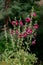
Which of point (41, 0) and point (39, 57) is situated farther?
point (41, 0)

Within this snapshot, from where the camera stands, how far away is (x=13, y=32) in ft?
23.4

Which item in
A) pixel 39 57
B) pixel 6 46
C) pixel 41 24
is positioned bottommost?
pixel 39 57

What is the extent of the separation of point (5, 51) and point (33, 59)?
0.66 meters

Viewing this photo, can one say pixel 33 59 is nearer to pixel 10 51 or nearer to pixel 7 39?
pixel 10 51

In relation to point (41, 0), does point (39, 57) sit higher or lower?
lower

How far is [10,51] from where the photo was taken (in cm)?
707

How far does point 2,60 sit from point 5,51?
21 centimetres

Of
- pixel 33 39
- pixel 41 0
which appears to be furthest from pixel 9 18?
pixel 41 0

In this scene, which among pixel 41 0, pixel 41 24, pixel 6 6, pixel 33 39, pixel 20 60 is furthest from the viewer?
pixel 41 0

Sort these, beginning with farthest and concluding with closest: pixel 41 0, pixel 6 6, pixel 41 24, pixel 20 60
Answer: pixel 41 0 → pixel 6 6 → pixel 41 24 → pixel 20 60

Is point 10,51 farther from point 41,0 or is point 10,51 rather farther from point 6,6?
point 41,0

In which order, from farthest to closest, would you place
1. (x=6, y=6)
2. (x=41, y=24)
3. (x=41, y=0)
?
(x=41, y=0), (x=6, y=6), (x=41, y=24)

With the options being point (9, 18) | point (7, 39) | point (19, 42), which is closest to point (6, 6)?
point (9, 18)

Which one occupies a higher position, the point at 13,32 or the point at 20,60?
the point at 13,32
